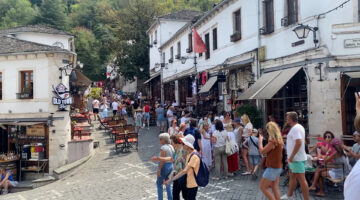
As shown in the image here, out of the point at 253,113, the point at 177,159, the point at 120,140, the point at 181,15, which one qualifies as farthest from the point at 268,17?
the point at 181,15

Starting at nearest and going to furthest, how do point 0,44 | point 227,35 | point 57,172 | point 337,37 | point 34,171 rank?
point 337,37, point 57,172, point 34,171, point 227,35, point 0,44

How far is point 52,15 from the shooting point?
2103 inches

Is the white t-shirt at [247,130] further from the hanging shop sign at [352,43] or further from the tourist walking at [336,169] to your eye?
the hanging shop sign at [352,43]

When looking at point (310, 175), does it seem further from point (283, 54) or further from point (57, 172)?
point (57, 172)

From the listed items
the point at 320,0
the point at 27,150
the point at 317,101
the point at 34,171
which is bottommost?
the point at 34,171

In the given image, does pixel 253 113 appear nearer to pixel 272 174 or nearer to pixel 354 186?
pixel 272 174

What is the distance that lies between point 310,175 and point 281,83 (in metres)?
3.85

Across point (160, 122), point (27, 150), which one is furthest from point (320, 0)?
point (27, 150)

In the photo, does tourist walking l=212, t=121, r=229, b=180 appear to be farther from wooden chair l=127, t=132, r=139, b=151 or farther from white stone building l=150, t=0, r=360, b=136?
wooden chair l=127, t=132, r=139, b=151

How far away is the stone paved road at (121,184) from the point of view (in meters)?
8.62

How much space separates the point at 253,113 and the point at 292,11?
4202 millimetres

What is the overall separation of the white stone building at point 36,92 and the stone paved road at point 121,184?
7.08 ft

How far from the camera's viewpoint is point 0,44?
18859mm

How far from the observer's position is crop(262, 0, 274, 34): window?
1362cm
